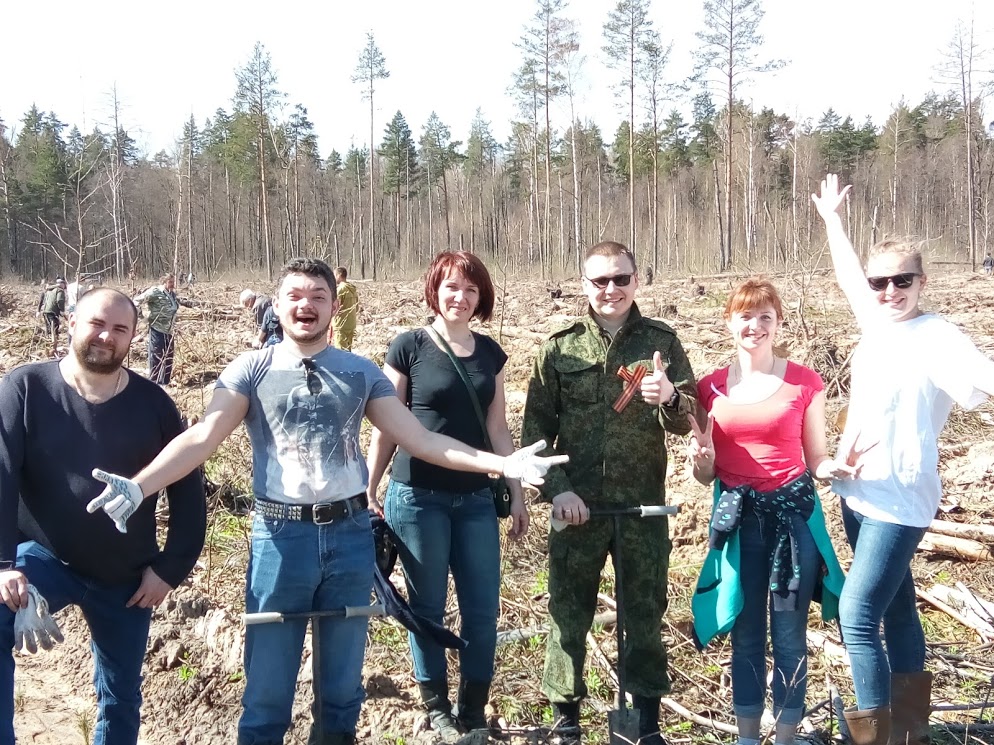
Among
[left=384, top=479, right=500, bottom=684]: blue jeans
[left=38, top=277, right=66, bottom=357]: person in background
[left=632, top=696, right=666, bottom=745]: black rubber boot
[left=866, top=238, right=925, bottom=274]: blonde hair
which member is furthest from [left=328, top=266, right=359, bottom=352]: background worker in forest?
[left=866, top=238, right=925, bottom=274]: blonde hair

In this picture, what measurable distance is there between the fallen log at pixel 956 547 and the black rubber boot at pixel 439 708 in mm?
3077

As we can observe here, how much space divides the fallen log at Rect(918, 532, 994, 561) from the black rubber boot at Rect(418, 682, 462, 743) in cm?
308

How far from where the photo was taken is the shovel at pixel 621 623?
2.82m

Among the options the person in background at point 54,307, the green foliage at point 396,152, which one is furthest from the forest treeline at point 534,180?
the person in background at point 54,307

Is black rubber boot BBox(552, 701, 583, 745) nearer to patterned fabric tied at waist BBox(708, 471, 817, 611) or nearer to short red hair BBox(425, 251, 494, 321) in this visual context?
patterned fabric tied at waist BBox(708, 471, 817, 611)

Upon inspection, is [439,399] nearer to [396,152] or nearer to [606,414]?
[606,414]

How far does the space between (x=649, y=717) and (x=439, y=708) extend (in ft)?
2.74

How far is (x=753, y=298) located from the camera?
2.87m

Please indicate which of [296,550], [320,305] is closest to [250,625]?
[296,550]

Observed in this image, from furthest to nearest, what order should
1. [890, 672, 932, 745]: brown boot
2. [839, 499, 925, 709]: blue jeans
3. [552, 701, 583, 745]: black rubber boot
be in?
[552, 701, 583, 745]: black rubber boot < [890, 672, 932, 745]: brown boot < [839, 499, 925, 709]: blue jeans

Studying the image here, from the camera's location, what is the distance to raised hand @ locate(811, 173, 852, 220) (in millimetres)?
3320

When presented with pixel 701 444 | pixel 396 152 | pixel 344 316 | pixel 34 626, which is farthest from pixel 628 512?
pixel 396 152

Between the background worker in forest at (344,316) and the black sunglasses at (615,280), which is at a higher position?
the background worker in forest at (344,316)

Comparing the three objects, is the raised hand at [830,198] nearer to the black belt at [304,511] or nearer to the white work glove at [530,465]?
the white work glove at [530,465]
